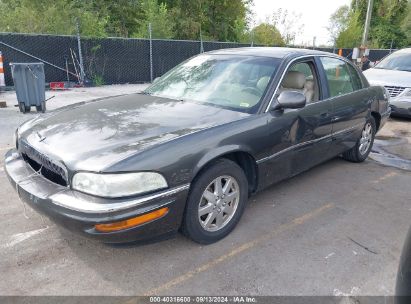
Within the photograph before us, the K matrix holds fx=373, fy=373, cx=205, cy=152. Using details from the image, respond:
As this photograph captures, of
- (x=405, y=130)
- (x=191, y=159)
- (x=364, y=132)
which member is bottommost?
(x=405, y=130)

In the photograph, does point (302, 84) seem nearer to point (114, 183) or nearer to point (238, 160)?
point (238, 160)

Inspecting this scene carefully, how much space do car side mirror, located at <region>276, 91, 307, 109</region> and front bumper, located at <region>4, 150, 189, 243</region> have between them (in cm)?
130

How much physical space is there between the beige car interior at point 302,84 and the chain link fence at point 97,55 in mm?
9966

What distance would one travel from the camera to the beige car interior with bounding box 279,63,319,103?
3.96 meters

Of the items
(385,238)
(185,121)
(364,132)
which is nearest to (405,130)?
(364,132)

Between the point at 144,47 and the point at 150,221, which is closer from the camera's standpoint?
the point at 150,221

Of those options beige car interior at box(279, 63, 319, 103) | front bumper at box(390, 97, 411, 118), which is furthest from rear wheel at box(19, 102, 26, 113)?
front bumper at box(390, 97, 411, 118)

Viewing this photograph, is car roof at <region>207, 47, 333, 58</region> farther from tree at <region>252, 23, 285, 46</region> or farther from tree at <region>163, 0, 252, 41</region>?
tree at <region>252, 23, 285, 46</region>

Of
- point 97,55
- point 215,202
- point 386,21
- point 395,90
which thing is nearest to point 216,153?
point 215,202

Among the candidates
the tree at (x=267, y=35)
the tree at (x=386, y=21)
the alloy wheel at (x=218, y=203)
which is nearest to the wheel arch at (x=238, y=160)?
the alloy wheel at (x=218, y=203)

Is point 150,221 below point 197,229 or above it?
above

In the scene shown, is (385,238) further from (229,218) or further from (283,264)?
(229,218)

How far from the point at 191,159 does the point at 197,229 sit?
2.02 ft

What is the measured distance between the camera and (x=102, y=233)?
8.23 ft
